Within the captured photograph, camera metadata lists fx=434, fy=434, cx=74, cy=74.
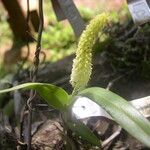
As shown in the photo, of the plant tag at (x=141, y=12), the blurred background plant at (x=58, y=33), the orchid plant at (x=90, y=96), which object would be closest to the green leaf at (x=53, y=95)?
the orchid plant at (x=90, y=96)

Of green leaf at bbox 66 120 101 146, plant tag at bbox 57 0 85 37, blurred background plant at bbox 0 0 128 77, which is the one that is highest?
plant tag at bbox 57 0 85 37

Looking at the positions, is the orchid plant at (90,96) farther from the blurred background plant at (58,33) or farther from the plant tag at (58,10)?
the blurred background plant at (58,33)

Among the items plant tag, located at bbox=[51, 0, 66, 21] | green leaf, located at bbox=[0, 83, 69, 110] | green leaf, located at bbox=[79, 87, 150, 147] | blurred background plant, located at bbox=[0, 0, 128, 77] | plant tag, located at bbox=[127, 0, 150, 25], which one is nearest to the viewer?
green leaf, located at bbox=[79, 87, 150, 147]

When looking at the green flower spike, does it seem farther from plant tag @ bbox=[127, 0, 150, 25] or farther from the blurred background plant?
the blurred background plant

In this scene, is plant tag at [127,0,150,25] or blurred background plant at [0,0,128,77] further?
blurred background plant at [0,0,128,77]

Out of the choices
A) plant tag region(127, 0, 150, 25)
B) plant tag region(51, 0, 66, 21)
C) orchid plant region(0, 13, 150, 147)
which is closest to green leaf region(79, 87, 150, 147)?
orchid plant region(0, 13, 150, 147)

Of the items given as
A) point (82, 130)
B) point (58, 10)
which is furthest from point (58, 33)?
point (82, 130)

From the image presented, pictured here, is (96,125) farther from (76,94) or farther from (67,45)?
(67,45)

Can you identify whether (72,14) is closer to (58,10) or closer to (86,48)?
(58,10)
